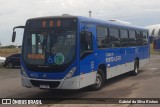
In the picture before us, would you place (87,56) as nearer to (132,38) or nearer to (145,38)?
(132,38)

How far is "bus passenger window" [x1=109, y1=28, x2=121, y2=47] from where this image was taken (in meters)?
15.7

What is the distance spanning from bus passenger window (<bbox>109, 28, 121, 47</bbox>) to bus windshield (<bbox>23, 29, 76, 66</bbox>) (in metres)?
3.76

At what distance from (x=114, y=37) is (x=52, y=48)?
469cm

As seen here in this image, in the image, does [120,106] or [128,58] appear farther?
[128,58]

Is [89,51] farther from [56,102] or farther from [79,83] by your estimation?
[56,102]

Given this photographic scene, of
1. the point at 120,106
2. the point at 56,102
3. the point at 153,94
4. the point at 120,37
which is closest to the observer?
the point at 120,106

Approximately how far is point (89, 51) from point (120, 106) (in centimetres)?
309

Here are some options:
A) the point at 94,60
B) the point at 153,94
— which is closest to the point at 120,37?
the point at 94,60

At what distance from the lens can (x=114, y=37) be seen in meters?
16.1

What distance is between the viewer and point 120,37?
17047mm

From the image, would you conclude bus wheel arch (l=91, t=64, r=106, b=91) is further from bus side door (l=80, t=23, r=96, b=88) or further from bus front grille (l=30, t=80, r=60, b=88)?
bus front grille (l=30, t=80, r=60, b=88)

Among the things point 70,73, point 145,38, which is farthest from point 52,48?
point 145,38

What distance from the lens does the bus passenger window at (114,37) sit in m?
15.7

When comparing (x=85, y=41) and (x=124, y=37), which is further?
(x=124, y=37)
